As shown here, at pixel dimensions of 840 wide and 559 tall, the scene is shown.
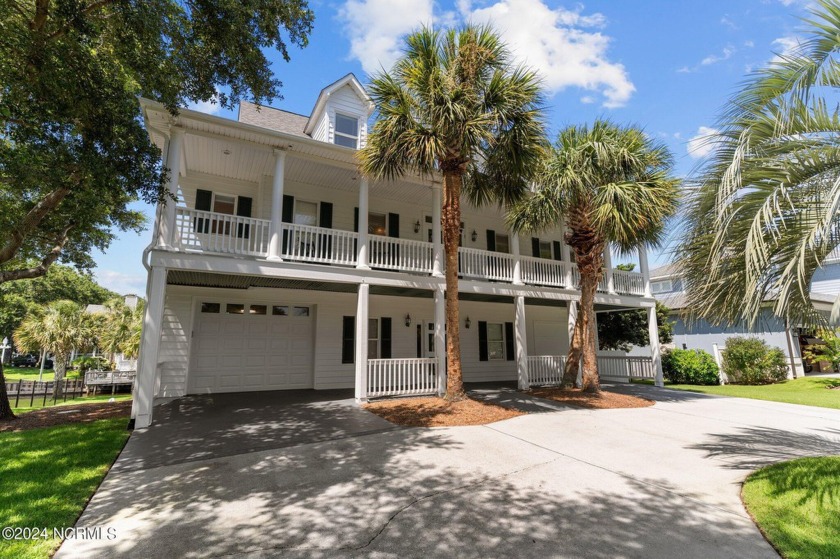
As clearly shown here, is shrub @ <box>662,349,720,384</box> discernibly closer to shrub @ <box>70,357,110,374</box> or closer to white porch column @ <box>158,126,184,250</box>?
white porch column @ <box>158,126,184,250</box>

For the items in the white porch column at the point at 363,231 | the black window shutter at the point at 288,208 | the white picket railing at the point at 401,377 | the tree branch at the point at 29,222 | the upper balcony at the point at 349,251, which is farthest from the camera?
the black window shutter at the point at 288,208

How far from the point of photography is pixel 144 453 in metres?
5.69

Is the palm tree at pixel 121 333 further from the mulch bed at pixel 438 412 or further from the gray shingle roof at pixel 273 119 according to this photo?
the mulch bed at pixel 438 412

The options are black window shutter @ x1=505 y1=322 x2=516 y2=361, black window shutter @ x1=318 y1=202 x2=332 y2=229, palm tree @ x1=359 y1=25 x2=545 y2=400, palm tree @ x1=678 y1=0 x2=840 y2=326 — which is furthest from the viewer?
black window shutter @ x1=505 y1=322 x2=516 y2=361

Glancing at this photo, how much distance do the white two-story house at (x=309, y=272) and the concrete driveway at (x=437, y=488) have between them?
3.01 m

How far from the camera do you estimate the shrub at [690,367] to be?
51.6 feet

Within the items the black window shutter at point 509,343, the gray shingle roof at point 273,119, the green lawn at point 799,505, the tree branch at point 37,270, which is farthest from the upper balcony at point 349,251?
the green lawn at point 799,505

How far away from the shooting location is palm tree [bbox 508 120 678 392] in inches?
386

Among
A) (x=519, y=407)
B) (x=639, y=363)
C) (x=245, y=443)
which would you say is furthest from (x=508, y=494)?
(x=639, y=363)

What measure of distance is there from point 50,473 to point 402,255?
7964 mm

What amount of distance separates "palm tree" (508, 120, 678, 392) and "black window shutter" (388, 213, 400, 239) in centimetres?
396

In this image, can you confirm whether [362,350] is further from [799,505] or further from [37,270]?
[37,270]

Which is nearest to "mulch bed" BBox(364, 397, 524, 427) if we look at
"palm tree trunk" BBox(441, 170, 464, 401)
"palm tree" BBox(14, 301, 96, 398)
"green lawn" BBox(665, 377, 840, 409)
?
"palm tree trunk" BBox(441, 170, 464, 401)

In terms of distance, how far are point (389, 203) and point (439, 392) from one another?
21.7 ft
